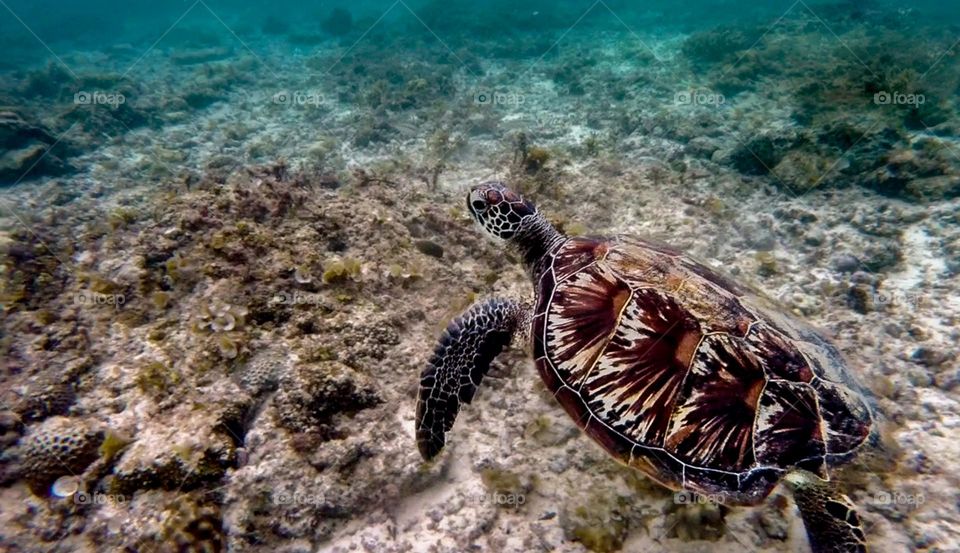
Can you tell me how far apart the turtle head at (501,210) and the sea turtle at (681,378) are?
2.10 feet

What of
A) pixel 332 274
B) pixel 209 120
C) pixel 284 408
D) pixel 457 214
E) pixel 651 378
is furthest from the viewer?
pixel 209 120

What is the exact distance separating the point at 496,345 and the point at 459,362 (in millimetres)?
363

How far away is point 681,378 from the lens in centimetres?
242

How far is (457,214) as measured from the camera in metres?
5.09

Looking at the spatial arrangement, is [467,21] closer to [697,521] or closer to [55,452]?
[55,452]

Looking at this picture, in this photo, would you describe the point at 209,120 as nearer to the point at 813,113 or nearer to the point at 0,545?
the point at 0,545

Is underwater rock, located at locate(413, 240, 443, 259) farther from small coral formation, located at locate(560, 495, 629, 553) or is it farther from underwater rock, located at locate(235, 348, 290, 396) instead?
small coral formation, located at locate(560, 495, 629, 553)

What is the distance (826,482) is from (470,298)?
9.13 ft

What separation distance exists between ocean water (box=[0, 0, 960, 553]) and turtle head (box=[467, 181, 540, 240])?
5cm

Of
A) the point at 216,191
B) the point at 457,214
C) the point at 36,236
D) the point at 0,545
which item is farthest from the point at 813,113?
the point at 36,236

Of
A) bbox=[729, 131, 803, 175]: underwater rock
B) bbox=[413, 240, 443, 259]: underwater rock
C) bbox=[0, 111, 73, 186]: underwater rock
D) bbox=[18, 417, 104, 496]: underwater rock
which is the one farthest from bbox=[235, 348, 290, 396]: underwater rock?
bbox=[0, 111, 73, 186]: underwater rock

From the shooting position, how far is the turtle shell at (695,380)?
2.22 metres

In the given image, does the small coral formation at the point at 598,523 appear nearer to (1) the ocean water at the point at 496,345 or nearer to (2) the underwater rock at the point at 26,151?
(1) the ocean water at the point at 496,345

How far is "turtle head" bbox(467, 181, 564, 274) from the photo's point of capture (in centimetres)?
374
